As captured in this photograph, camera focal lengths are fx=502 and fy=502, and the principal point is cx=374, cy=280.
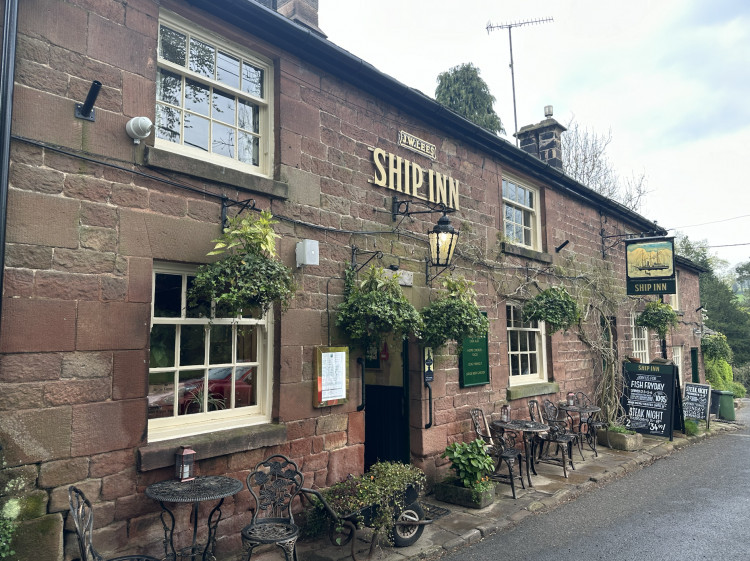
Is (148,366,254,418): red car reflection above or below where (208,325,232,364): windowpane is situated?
below

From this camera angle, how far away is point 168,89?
15.5ft

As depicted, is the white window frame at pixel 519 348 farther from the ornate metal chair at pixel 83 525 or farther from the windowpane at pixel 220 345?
the ornate metal chair at pixel 83 525

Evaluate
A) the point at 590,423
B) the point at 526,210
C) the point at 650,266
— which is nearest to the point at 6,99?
the point at 526,210

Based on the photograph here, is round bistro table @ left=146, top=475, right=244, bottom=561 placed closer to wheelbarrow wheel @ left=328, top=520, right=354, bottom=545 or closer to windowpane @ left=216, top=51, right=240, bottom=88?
wheelbarrow wheel @ left=328, top=520, right=354, bottom=545

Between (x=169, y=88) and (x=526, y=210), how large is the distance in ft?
23.4

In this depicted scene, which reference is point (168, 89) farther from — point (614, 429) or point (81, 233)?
point (614, 429)

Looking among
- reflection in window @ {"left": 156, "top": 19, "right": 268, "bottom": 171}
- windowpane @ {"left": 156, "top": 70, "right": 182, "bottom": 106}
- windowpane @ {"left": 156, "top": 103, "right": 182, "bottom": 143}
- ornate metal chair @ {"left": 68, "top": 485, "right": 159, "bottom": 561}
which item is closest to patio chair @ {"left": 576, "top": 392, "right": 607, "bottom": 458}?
reflection in window @ {"left": 156, "top": 19, "right": 268, "bottom": 171}

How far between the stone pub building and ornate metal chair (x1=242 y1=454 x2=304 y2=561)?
264 mm

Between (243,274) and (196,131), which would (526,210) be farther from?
(243,274)

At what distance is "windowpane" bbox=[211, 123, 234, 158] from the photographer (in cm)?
503

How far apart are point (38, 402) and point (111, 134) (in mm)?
2147

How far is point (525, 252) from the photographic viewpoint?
9109mm

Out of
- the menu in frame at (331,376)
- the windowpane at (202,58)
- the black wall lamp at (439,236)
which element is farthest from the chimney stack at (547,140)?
the windowpane at (202,58)

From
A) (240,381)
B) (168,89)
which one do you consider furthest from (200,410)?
(168,89)
